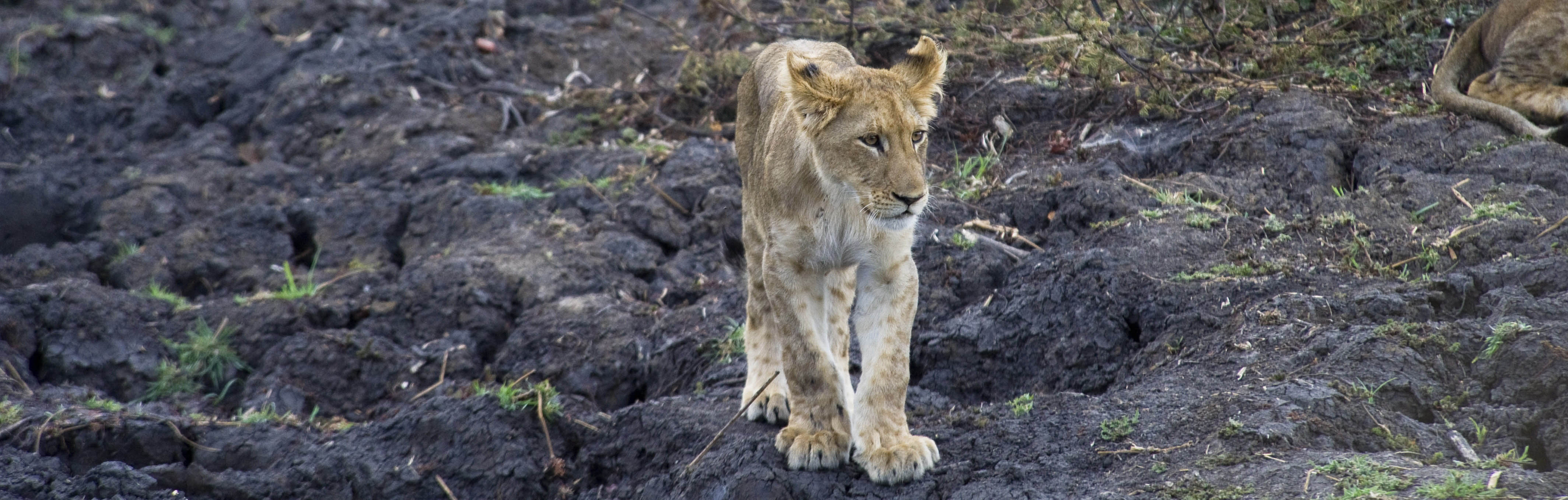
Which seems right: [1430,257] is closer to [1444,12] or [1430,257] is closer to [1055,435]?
[1055,435]

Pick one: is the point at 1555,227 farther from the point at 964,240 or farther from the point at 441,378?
the point at 441,378

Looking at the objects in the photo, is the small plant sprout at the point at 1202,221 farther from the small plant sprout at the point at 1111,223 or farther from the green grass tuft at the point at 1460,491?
the green grass tuft at the point at 1460,491

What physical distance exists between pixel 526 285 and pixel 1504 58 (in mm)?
6144

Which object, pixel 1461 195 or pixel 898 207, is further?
pixel 1461 195

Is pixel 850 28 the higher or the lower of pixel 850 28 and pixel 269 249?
the higher

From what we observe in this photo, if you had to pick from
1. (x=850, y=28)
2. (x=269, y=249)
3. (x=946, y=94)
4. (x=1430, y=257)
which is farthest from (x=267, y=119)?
(x=1430, y=257)

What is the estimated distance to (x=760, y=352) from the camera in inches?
216

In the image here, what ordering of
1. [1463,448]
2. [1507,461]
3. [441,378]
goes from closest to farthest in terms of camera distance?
[1507,461] → [1463,448] → [441,378]

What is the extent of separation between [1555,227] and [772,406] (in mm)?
3676

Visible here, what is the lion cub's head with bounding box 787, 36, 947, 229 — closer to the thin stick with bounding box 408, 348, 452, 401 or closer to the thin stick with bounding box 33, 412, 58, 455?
the thin stick with bounding box 408, 348, 452, 401

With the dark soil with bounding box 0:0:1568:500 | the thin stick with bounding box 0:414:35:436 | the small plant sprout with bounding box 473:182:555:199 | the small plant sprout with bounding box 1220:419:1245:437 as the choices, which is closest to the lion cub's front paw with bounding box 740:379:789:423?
the dark soil with bounding box 0:0:1568:500

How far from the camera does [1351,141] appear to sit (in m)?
6.84

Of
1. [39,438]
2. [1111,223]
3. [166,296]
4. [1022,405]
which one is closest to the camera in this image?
[1022,405]

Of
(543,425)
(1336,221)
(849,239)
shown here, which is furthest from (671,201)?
(1336,221)
